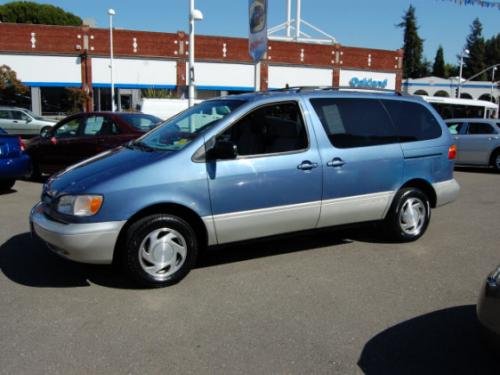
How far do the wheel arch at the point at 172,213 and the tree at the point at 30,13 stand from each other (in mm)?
68200

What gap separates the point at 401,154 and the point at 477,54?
382 ft

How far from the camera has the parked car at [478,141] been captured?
14.2 metres

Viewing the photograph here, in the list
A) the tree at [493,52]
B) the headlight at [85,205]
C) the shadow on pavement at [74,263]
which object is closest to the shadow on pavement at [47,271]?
the shadow on pavement at [74,263]

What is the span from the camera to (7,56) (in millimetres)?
37719

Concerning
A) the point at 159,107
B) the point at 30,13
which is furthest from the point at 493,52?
the point at 159,107

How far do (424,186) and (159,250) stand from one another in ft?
11.0

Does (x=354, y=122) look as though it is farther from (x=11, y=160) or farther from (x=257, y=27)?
(x=257, y=27)

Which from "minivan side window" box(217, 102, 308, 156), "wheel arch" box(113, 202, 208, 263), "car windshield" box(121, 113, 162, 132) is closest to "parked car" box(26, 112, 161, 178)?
"car windshield" box(121, 113, 162, 132)

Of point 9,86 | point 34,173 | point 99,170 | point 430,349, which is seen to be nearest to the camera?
point 430,349

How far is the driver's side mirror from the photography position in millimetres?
4477

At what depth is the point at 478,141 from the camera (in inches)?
565

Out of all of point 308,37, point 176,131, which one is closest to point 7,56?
point 308,37

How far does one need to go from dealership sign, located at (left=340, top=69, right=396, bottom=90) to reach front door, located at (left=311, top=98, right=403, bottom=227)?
43.9 meters

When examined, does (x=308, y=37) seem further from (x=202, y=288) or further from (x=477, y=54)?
(x=477, y=54)
